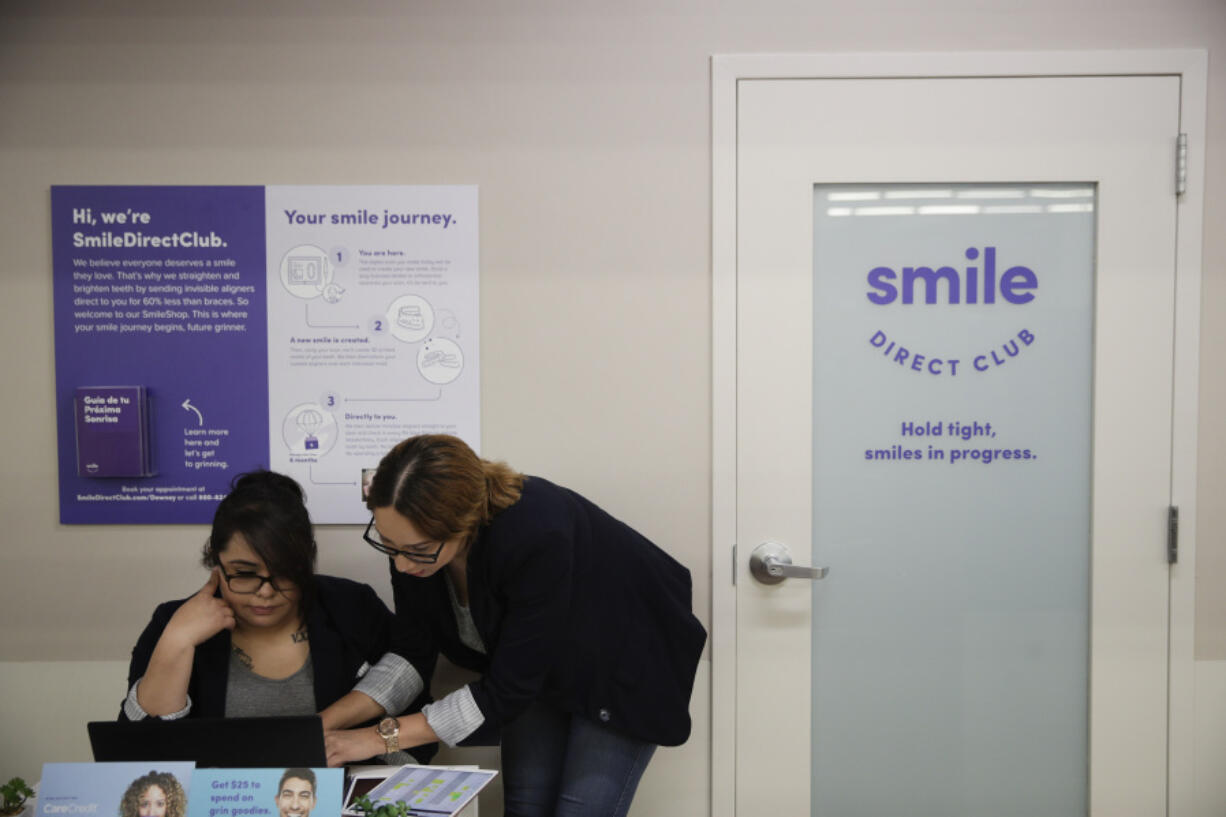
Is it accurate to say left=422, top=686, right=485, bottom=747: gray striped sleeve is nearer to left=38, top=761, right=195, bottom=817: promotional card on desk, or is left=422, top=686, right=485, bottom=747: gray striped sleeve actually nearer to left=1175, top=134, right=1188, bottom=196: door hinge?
left=38, top=761, right=195, bottom=817: promotional card on desk

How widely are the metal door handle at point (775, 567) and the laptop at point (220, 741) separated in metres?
1.04

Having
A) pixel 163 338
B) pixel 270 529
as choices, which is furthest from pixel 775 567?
pixel 163 338

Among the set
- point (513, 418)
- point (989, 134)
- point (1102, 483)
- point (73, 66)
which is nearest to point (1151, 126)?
point (989, 134)

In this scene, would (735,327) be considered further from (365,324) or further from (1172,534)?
(1172,534)

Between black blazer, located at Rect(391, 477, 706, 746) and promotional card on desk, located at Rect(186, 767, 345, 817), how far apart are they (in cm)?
31

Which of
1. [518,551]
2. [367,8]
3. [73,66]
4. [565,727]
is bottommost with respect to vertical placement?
[565,727]

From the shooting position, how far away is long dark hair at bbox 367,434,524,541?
4.17 ft

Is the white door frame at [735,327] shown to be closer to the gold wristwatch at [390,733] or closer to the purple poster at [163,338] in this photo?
the gold wristwatch at [390,733]

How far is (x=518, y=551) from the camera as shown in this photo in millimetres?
1360

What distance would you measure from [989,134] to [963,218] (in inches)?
8.0

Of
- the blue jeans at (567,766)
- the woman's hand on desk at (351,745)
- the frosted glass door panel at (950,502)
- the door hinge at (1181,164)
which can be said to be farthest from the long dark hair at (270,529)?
the door hinge at (1181,164)

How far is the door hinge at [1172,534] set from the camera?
1.76 metres

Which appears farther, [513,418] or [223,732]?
[513,418]

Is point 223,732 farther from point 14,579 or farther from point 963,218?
point 963,218
